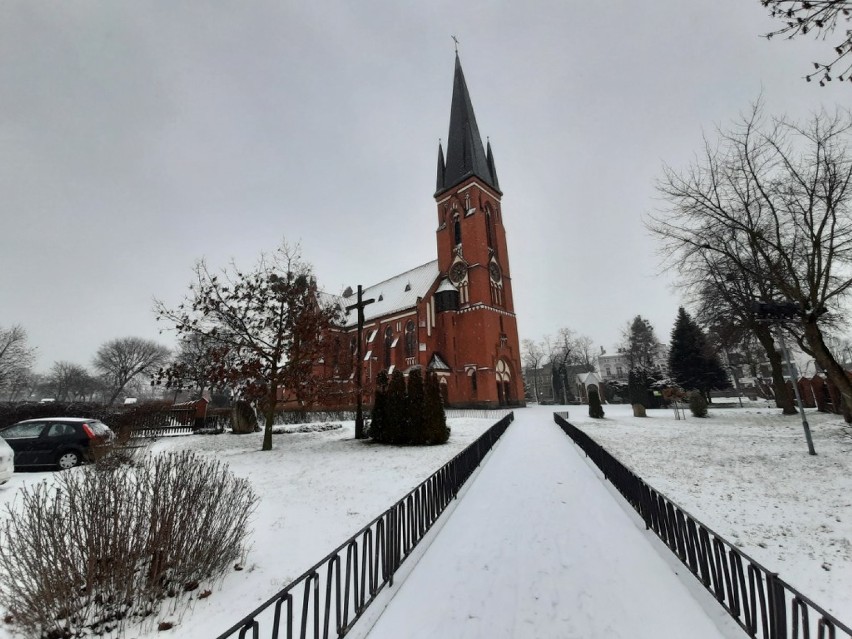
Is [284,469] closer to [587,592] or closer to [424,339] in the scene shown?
[587,592]

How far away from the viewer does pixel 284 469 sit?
9.10 m

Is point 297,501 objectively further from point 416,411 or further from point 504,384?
point 504,384

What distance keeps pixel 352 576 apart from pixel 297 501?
2.63 m

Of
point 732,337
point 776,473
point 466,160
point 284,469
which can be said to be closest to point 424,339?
point 466,160

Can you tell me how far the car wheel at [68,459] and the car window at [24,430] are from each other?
2.80 feet

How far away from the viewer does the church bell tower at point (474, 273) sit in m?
34.2

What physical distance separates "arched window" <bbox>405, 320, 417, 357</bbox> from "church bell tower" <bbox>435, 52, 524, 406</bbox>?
11.5 feet

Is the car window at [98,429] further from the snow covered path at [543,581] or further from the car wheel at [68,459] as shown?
the snow covered path at [543,581]

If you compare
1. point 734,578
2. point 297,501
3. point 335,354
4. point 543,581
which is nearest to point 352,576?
point 543,581

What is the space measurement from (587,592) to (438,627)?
60.9 inches

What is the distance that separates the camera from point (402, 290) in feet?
144

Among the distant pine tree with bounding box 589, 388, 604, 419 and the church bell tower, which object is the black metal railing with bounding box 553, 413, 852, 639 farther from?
the church bell tower

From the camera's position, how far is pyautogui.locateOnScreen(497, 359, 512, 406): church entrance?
34938mm

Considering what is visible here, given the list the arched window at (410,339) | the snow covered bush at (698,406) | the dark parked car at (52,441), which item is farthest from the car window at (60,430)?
the arched window at (410,339)
